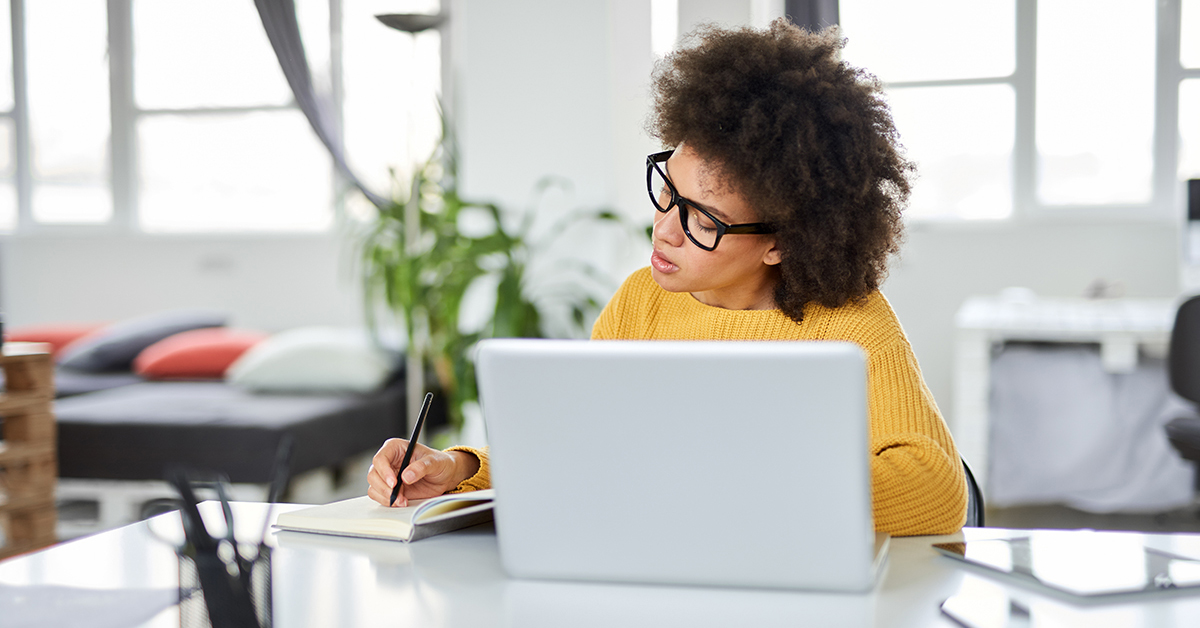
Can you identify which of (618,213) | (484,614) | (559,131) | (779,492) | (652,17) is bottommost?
(484,614)

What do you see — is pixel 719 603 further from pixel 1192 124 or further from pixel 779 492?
pixel 1192 124

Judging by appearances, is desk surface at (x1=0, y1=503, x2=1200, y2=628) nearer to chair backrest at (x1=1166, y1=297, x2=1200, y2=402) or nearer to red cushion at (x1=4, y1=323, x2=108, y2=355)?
chair backrest at (x1=1166, y1=297, x2=1200, y2=402)

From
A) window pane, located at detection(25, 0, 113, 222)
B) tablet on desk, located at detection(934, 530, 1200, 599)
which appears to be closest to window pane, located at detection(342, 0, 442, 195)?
window pane, located at detection(25, 0, 113, 222)

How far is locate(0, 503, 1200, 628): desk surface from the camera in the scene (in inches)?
28.7

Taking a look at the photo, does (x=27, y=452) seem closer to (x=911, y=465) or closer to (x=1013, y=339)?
(x=911, y=465)

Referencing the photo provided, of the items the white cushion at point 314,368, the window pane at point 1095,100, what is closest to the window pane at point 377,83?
the white cushion at point 314,368

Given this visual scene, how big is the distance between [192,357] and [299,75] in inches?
48.4

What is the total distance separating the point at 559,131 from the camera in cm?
322

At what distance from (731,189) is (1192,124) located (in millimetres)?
3846

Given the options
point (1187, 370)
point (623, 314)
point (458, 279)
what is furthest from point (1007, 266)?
point (623, 314)

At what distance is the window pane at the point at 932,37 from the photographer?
14.2 feet

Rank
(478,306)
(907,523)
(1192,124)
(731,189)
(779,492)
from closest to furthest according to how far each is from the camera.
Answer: (779,492)
(907,523)
(731,189)
(478,306)
(1192,124)

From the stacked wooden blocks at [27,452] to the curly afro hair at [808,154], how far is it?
2.39 m

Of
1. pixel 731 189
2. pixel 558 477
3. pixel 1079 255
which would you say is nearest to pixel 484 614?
pixel 558 477
